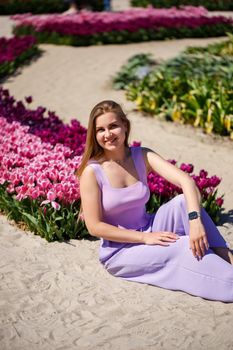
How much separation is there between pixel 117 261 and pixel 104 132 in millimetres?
826

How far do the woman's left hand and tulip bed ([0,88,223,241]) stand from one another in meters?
1.14

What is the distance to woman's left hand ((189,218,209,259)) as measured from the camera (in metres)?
3.21

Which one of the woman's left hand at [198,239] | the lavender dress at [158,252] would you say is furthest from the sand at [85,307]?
the woman's left hand at [198,239]

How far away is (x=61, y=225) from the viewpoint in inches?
167

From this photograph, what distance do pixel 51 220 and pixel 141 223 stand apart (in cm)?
86

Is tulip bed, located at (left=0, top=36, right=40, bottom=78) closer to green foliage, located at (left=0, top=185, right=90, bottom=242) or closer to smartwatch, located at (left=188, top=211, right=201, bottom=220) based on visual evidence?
green foliage, located at (left=0, top=185, right=90, bottom=242)

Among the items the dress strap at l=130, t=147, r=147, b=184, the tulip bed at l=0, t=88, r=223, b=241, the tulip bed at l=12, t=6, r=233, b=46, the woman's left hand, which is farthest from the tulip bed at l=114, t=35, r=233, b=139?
the woman's left hand

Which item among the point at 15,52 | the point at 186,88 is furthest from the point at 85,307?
the point at 15,52

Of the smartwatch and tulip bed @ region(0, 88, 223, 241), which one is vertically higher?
the smartwatch

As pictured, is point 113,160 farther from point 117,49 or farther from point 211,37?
point 211,37

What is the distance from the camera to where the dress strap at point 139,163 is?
3.60m

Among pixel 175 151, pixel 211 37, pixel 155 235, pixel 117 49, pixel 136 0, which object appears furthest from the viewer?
pixel 136 0

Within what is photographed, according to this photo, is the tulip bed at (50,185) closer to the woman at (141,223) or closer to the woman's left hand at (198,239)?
the woman at (141,223)

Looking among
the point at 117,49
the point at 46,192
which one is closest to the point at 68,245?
the point at 46,192
